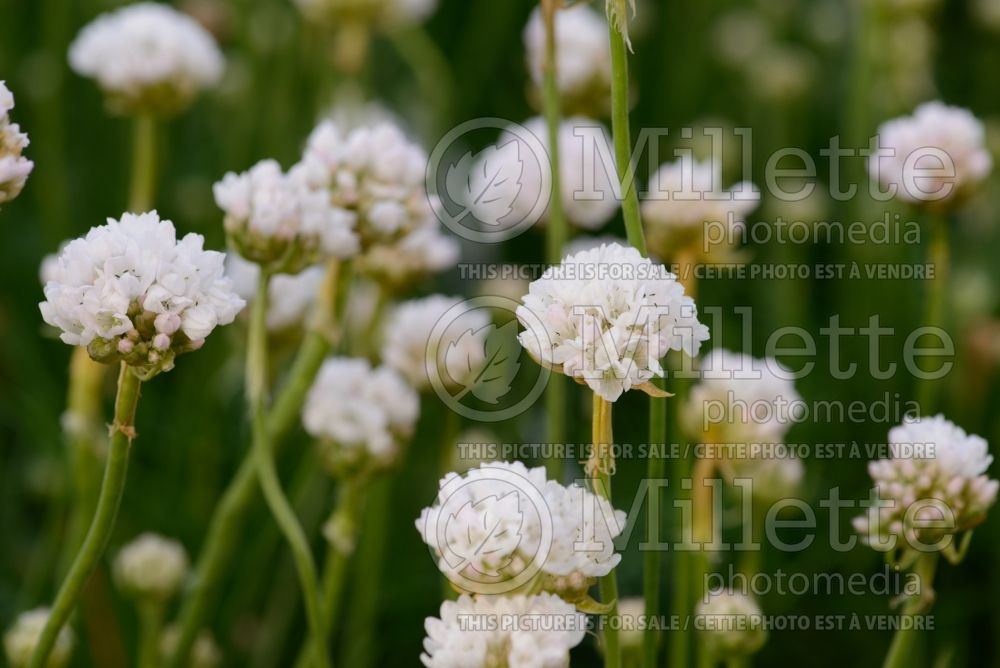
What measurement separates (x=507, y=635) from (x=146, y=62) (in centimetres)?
68

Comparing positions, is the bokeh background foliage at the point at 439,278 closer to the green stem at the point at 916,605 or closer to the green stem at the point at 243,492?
the green stem at the point at 243,492

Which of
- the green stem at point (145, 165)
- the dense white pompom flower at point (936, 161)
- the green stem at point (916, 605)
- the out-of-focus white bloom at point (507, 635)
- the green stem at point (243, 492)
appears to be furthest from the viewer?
the green stem at point (145, 165)

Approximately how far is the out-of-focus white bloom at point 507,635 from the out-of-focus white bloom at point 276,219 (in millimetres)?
257

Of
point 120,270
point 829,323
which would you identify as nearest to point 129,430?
point 120,270

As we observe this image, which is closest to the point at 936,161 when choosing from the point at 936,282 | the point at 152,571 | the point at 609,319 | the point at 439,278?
the point at 936,282

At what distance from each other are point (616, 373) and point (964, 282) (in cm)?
96

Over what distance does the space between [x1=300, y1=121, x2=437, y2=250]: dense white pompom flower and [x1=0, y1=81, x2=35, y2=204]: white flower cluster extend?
0.20 meters

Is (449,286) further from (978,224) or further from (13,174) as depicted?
(13,174)

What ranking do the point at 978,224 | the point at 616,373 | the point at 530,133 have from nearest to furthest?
1. the point at 616,373
2. the point at 530,133
3. the point at 978,224

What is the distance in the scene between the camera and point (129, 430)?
567 millimetres

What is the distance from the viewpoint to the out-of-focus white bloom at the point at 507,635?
510mm

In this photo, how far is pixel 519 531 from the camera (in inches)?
20.7

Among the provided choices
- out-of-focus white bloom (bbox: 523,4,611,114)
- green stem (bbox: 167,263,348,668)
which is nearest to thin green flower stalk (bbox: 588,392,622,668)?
green stem (bbox: 167,263,348,668)

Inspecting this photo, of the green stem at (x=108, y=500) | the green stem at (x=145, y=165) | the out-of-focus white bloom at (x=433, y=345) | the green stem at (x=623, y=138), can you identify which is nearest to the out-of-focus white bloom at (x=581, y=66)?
the out-of-focus white bloom at (x=433, y=345)
